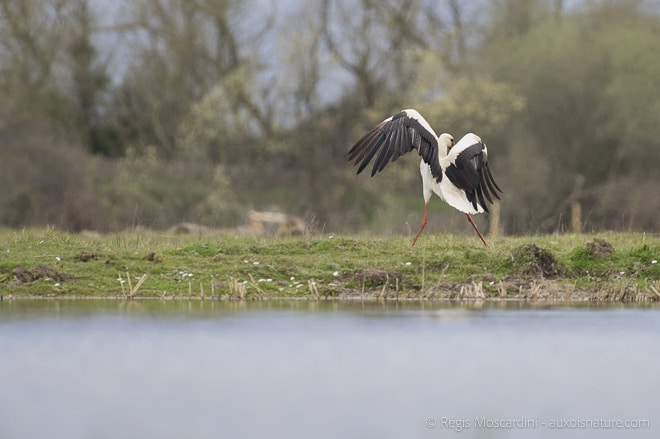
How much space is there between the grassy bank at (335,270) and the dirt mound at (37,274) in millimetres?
13

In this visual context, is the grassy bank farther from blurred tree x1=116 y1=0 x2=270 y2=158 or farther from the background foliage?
blurred tree x1=116 y1=0 x2=270 y2=158

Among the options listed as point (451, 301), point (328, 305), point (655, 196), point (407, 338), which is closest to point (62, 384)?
point (407, 338)

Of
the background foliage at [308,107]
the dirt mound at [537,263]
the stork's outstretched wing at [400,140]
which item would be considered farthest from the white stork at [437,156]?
the background foliage at [308,107]

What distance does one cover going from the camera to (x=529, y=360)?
10.8 m

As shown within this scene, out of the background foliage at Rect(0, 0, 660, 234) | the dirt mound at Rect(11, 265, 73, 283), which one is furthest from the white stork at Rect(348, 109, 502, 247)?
the background foliage at Rect(0, 0, 660, 234)

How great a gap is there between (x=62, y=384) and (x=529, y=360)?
3.83m

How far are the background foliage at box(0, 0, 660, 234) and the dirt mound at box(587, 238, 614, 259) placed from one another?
1814cm

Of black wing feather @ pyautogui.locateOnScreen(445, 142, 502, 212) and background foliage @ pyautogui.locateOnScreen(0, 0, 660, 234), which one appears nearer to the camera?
black wing feather @ pyautogui.locateOnScreen(445, 142, 502, 212)

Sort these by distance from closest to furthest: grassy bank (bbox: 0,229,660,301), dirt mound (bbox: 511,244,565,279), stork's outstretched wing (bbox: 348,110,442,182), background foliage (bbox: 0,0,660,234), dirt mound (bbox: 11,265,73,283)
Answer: grassy bank (bbox: 0,229,660,301)
dirt mound (bbox: 11,265,73,283)
dirt mound (bbox: 511,244,565,279)
stork's outstretched wing (bbox: 348,110,442,182)
background foliage (bbox: 0,0,660,234)

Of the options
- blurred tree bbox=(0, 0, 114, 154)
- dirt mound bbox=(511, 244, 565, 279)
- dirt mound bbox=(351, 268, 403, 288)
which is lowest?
dirt mound bbox=(351, 268, 403, 288)

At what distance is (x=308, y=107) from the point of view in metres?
46.5

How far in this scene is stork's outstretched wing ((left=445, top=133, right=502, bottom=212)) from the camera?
17672 millimetres

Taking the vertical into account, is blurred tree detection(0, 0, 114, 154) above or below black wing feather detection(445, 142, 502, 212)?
above

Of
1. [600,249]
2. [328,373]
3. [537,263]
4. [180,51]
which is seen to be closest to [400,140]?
[537,263]
